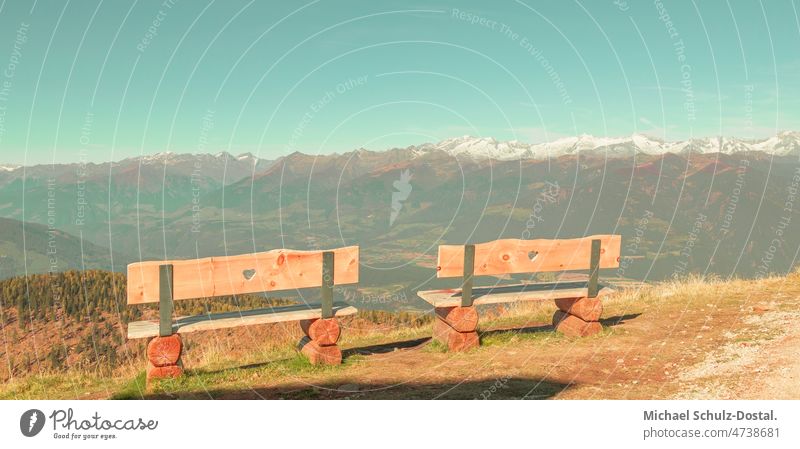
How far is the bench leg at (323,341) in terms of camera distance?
902 cm

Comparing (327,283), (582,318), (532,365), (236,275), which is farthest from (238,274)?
(582,318)

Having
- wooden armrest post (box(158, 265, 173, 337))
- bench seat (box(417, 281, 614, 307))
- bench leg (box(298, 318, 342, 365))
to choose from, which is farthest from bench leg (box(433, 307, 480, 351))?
wooden armrest post (box(158, 265, 173, 337))

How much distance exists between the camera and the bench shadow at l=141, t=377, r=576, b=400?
7273mm

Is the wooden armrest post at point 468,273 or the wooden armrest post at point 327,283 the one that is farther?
the wooden armrest post at point 468,273

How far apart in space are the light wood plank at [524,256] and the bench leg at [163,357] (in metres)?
4.28

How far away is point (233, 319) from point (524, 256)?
16.9ft

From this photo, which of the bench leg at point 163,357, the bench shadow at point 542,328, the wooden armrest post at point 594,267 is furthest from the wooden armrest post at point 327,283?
the wooden armrest post at point 594,267

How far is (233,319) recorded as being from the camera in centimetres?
870

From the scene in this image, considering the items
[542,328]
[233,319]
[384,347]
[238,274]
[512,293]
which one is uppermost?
[238,274]

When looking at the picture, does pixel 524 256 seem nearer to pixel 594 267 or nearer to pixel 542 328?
pixel 594 267

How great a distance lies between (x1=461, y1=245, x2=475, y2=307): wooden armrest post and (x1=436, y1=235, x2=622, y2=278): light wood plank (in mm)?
96

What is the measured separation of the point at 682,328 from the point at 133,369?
10.4 m

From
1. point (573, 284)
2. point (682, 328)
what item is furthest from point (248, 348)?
point (682, 328)

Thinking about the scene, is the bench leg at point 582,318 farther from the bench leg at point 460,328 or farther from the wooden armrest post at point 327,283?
the wooden armrest post at point 327,283
